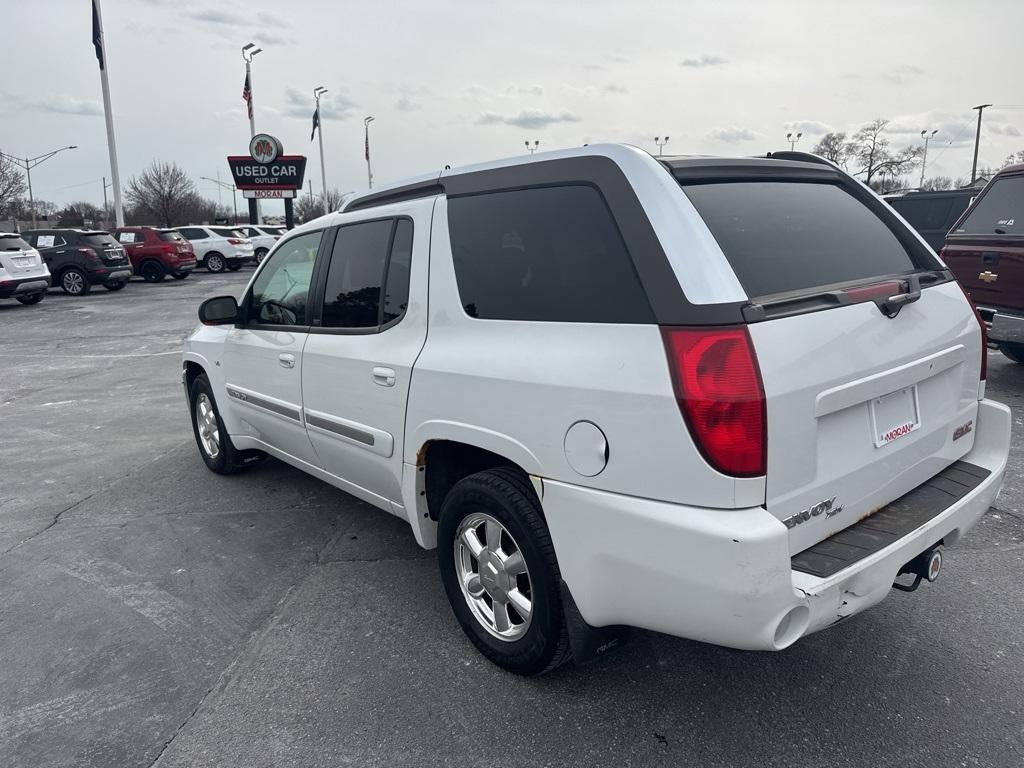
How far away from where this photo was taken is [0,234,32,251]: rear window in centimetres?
1750

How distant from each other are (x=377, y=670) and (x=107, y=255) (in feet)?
70.7

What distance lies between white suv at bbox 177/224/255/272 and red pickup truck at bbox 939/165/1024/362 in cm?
2649

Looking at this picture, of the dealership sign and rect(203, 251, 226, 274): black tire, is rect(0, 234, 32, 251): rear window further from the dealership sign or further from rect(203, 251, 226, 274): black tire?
rect(203, 251, 226, 274): black tire

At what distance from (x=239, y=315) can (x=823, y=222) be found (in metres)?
3.31

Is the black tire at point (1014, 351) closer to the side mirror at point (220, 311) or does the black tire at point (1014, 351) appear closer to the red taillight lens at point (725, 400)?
the red taillight lens at point (725, 400)

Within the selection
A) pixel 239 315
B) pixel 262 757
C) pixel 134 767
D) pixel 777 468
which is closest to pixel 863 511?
pixel 777 468

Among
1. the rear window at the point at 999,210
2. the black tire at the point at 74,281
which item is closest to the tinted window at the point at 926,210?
the rear window at the point at 999,210

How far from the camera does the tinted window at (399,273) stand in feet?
10.4

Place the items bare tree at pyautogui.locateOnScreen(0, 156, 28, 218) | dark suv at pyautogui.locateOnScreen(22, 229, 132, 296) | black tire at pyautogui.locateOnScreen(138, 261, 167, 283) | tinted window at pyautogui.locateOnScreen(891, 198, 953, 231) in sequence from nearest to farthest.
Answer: tinted window at pyautogui.locateOnScreen(891, 198, 953, 231) < dark suv at pyautogui.locateOnScreen(22, 229, 132, 296) < black tire at pyautogui.locateOnScreen(138, 261, 167, 283) < bare tree at pyautogui.locateOnScreen(0, 156, 28, 218)

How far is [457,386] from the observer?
9.02 ft

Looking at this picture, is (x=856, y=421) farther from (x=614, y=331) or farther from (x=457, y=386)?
(x=457, y=386)

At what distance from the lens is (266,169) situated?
18406 mm

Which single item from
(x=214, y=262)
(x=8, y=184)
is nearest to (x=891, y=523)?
(x=214, y=262)

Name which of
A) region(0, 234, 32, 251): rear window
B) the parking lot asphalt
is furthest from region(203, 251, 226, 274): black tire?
the parking lot asphalt
